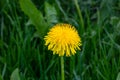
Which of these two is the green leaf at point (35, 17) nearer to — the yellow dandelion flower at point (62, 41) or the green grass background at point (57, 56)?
the green grass background at point (57, 56)

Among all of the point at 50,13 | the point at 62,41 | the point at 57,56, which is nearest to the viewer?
the point at 62,41

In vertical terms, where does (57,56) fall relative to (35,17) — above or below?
below

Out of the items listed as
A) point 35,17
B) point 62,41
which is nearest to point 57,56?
point 35,17

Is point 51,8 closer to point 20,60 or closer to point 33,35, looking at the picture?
point 33,35

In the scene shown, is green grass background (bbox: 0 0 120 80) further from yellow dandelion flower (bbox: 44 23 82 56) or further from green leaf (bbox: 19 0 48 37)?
yellow dandelion flower (bbox: 44 23 82 56)

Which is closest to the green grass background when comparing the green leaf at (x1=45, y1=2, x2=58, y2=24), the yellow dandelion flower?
the green leaf at (x1=45, y1=2, x2=58, y2=24)

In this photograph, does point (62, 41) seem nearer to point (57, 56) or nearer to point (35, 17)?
point (57, 56)

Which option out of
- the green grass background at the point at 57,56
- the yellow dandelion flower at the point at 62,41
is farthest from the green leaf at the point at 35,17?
the yellow dandelion flower at the point at 62,41
